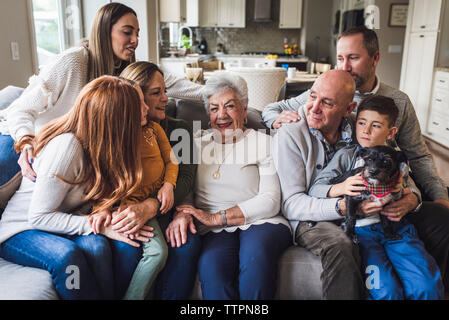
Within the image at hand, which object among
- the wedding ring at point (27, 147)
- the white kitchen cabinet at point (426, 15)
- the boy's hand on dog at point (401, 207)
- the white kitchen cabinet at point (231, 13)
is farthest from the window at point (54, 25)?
the white kitchen cabinet at point (231, 13)

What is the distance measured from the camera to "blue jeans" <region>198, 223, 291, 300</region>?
1498 mm

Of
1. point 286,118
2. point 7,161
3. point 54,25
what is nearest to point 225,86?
point 286,118

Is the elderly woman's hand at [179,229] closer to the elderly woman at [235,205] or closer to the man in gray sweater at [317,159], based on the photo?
the elderly woman at [235,205]

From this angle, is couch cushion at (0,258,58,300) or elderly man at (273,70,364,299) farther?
elderly man at (273,70,364,299)

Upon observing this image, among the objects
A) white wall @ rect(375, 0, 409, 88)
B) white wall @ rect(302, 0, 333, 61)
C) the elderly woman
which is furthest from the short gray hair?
white wall @ rect(302, 0, 333, 61)

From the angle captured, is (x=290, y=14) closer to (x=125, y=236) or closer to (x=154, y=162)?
(x=154, y=162)

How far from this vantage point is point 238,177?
1.86m

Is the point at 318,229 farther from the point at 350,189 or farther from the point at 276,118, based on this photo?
the point at 276,118

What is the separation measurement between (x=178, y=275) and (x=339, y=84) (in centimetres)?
112

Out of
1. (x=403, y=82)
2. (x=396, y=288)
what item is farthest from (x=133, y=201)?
(x=403, y=82)

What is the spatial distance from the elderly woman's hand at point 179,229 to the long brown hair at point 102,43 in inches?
37.7

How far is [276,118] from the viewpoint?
211 cm

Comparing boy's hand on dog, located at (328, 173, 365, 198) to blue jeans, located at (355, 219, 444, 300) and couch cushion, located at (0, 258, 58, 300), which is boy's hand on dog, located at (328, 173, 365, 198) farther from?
couch cushion, located at (0, 258, 58, 300)

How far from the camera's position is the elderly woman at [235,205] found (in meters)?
1.53
